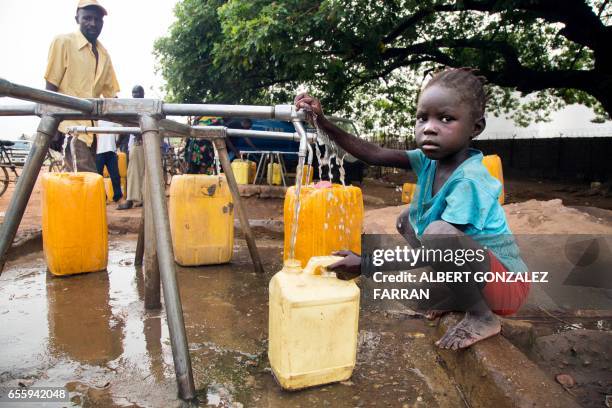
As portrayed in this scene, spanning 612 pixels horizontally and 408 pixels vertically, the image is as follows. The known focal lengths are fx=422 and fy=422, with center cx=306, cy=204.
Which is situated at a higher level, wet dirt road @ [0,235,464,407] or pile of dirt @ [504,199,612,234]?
pile of dirt @ [504,199,612,234]

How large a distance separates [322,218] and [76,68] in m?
2.53

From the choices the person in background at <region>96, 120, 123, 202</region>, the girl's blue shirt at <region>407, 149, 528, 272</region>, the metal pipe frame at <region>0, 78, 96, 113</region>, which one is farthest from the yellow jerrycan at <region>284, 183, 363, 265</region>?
the person in background at <region>96, 120, 123, 202</region>

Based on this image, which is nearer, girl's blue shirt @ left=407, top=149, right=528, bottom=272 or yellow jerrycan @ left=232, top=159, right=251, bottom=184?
girl's blue shirt @ left=407, top=149, right=528, bottom=272

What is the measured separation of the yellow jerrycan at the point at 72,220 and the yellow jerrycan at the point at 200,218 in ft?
1.61

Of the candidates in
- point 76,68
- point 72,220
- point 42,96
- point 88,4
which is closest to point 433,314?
point 42,96

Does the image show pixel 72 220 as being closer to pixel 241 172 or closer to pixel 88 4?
pixel 88 4

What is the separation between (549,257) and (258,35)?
5.21 metres

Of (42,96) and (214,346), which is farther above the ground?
(42,96)

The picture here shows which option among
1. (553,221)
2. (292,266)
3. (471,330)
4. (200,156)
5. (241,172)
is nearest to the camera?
(292,266)

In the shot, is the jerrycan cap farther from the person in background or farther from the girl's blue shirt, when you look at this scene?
the person in background

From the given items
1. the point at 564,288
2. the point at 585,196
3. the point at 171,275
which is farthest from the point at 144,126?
the point at 585,196

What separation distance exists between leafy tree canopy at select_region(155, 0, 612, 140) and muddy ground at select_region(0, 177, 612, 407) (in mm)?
4896

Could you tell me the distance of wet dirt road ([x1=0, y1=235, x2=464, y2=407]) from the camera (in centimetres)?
150

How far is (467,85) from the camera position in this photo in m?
1.62
